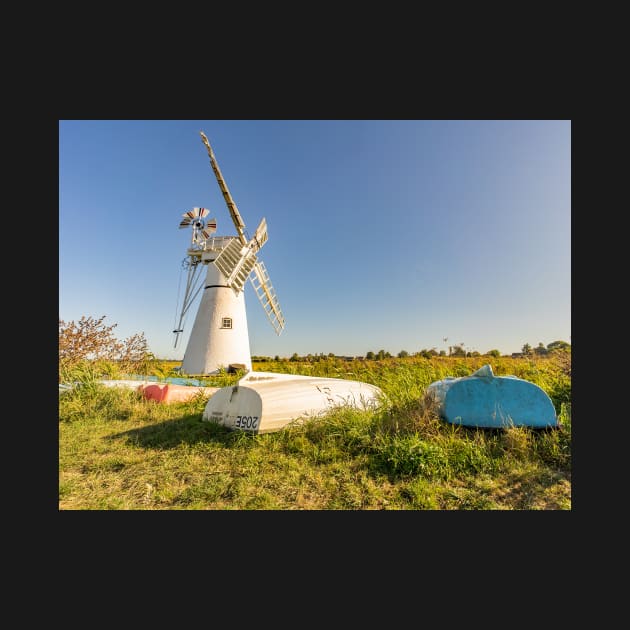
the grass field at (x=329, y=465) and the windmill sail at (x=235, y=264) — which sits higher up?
the windmill sail at (x=235, y=264)

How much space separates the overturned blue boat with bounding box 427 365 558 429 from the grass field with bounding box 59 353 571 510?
0.13 m

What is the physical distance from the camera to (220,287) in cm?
1398

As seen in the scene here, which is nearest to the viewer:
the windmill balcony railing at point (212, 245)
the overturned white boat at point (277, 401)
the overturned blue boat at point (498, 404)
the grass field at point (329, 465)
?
the grass field at point (329, 465)

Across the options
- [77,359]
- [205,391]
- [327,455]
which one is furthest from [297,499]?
[77,359]

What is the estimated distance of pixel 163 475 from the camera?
3285mm

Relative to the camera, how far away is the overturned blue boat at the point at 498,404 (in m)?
3.85

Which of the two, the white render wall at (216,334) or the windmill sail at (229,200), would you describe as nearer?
the white render wall at (216,334)

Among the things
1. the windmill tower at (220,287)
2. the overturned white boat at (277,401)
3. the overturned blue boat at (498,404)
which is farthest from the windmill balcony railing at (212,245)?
the overturned blue boat at (498,404)

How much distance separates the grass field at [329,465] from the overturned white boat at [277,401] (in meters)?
0.18

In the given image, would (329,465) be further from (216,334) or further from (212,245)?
(212,245)

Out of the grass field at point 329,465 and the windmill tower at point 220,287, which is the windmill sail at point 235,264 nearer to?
the windmill tower at point 220,287

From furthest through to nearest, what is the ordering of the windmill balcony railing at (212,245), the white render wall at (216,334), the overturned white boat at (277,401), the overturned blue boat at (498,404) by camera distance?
1. the windmill balcony railing at (212,245)
2. the white render wall at (216,334)
3. the overturned white boat at (277,401)
4. the overturned blue boat at (498,404)

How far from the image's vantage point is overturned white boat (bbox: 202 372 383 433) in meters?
4.22

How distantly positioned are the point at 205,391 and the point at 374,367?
5.50m
